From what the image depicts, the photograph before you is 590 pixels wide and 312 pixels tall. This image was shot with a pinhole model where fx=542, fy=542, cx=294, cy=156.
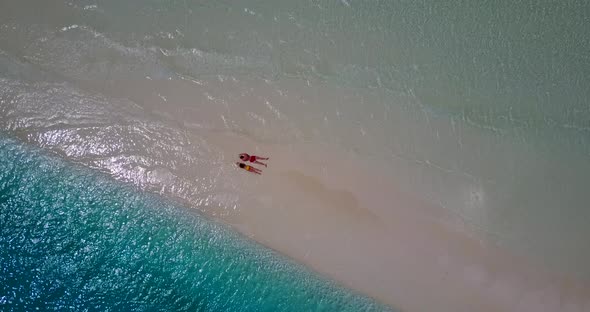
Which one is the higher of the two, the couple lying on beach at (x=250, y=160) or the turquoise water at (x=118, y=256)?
the couple lying on beach at (x=250, y=160)

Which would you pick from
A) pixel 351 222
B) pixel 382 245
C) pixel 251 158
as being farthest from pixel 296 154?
pixel 382 245

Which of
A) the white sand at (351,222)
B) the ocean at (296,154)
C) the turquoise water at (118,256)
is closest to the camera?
the turquoise water at (118,256)

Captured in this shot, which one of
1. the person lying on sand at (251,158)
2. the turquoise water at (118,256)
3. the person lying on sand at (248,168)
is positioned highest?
the person lying on sand at (251,158)

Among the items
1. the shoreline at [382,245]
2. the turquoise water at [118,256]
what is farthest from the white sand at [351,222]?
the turquoise water at [118,256]

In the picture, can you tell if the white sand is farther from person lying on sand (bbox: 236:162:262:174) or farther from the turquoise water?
the turquoise water

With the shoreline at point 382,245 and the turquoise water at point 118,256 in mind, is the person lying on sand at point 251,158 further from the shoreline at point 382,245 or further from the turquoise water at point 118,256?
the turquoise water at point 118,256

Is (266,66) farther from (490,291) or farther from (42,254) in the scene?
(490,291)

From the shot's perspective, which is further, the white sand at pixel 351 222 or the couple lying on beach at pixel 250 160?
the white sand at pixel 351 222

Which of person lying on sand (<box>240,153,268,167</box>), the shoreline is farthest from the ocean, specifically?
person lying on sand (<box>240,153,268,167</box>)
